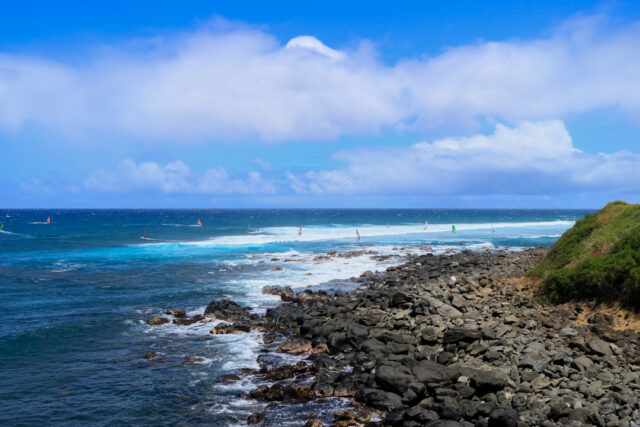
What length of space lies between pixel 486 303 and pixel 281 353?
8.81m

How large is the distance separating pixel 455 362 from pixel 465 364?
361mm

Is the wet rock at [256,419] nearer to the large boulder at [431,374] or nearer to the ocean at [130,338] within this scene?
the ocean at [130,338]

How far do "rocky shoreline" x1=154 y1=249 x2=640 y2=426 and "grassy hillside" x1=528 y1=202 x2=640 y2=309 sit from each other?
933 mm

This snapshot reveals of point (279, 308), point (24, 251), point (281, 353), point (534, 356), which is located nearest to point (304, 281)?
point (279, 308)

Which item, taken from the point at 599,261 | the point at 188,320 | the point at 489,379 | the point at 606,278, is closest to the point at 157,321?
the point at 188,320

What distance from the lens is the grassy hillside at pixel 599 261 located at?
47.6 feet

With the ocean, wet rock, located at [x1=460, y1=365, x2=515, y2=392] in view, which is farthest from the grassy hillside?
the ocean

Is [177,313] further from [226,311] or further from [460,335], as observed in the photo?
[460,335]

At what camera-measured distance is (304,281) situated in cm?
3077

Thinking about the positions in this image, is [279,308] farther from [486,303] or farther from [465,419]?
[465,419]

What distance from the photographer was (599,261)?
15742mm

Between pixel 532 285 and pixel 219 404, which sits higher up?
pixel 532 285

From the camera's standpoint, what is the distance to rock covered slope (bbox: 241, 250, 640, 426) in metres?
9.41

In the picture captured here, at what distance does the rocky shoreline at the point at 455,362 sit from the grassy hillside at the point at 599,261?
933 millimetres
